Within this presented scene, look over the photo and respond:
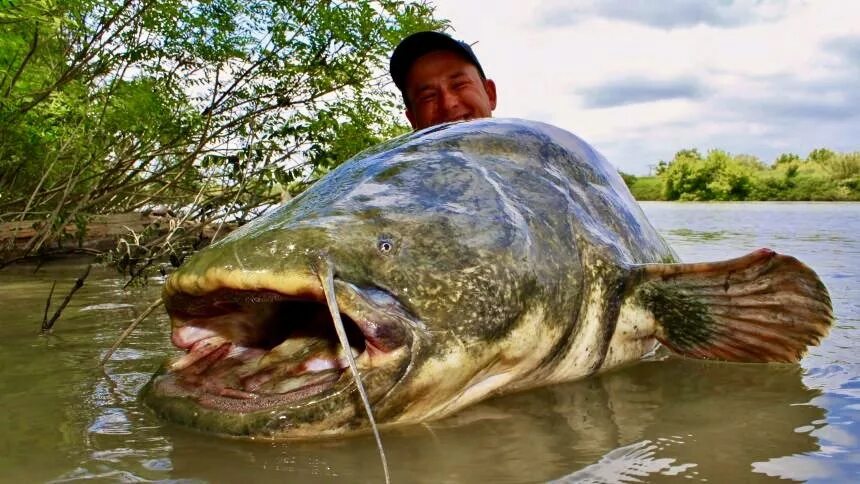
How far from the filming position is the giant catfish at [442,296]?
169 centimetres

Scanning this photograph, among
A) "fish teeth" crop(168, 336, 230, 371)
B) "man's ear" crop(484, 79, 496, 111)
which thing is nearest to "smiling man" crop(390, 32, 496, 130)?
"man's ear" crop(484, 79, 496, 111)

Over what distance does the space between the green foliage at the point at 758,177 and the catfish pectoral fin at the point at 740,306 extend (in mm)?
39312

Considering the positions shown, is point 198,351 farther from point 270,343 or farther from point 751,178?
point 751,178

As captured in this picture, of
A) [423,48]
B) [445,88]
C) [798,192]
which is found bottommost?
[798,192]

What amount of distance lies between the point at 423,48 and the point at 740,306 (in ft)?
8.97

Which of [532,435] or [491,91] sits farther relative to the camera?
[491,91]

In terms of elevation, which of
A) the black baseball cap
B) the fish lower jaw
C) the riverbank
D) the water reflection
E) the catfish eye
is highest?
the black baseball cap

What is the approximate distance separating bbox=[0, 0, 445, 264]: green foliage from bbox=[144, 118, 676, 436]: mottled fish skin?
11.9ft

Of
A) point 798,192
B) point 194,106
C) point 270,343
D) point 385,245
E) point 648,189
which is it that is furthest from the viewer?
point 648,189

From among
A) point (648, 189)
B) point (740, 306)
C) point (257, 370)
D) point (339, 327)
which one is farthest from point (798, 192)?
point (339, 327)

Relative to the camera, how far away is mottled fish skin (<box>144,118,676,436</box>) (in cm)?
170

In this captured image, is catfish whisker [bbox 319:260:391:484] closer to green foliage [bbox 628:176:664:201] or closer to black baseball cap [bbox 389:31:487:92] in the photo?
black baseball cap [bbox 389:31:487:92]

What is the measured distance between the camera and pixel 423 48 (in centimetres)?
447

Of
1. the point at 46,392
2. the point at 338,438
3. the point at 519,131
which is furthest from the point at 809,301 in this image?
the point at 46,392
